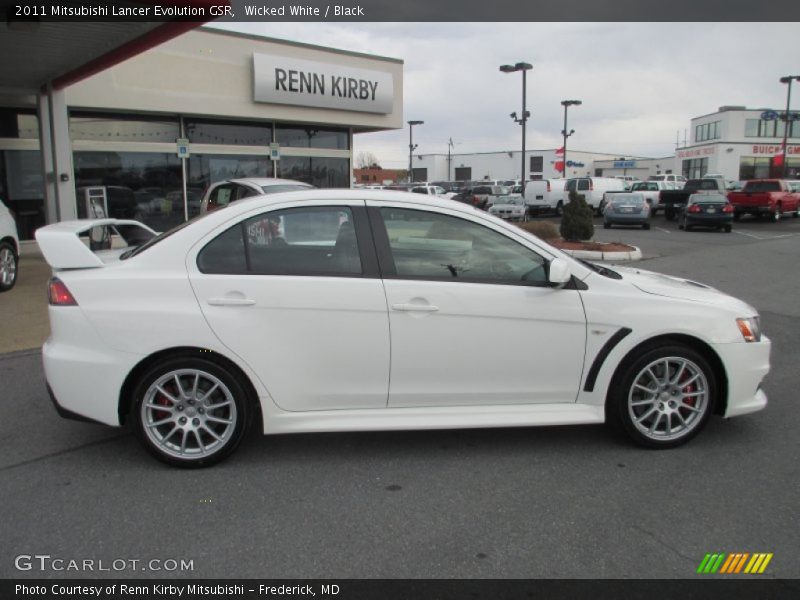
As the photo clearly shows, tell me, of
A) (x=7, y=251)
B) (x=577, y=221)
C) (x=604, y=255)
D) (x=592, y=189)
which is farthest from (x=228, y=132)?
(x=592, y=189)

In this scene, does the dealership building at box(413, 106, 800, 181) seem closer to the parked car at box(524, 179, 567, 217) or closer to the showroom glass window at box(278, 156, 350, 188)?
the parked car at box(524, 179, 567, 217)

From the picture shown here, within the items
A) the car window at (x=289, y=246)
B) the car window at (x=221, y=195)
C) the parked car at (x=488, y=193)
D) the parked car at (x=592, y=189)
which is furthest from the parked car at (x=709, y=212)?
the car window at (x=289, y=246)

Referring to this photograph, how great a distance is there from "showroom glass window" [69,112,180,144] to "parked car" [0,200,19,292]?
234 inches

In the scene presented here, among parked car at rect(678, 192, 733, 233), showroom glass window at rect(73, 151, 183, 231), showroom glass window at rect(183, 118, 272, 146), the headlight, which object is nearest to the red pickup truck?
parked car at rect(678, 192, 733, 233)

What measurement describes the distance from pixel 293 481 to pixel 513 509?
1274 mm

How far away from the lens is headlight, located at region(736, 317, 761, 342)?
170 inches

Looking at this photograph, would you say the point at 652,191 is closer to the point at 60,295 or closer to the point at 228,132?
the point at 228,132

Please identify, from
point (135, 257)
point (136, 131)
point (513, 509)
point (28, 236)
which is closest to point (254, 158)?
point (136, 131)

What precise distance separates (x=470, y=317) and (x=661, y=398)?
138cm

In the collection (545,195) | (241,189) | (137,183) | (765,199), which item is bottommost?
(765,199)

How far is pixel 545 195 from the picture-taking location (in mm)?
35750

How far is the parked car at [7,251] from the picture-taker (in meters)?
9.63

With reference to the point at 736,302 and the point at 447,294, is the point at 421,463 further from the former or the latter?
the point at 736,302
